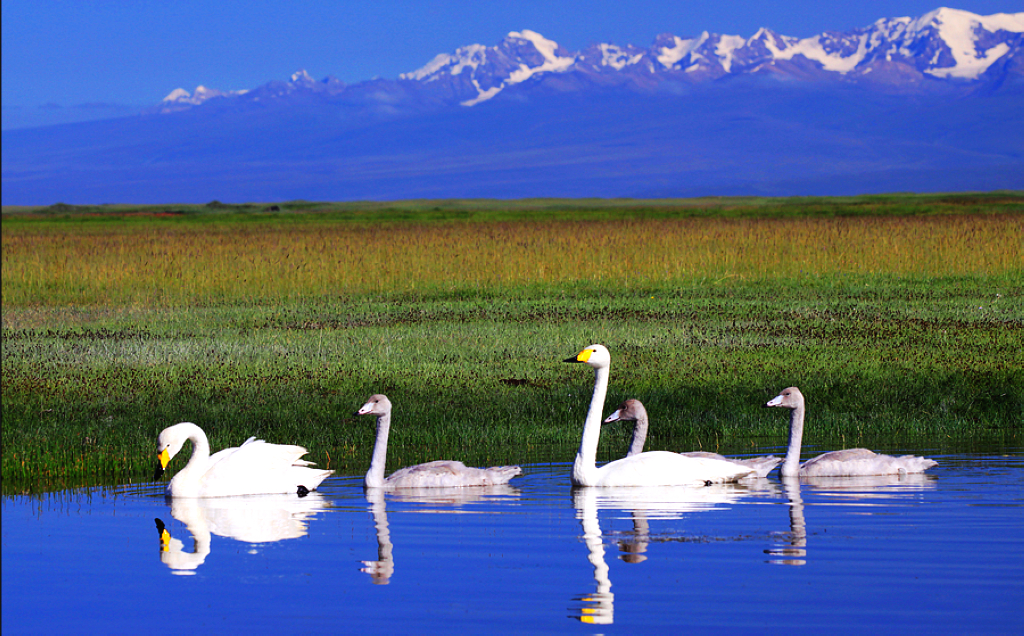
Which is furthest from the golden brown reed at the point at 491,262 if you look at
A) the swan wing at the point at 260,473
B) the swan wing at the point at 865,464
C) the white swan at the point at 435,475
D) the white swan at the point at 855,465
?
the swan wing at the point at 865,464

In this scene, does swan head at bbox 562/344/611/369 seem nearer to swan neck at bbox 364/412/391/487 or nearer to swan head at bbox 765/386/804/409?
swan head at bbox 765/386/804/409

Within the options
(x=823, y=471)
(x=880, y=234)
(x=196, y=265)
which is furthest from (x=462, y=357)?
(x=880, y=234)

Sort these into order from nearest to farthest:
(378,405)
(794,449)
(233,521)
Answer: (233,521)
(794,449)
(378,405)

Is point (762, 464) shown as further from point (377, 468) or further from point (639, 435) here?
point (377, 468)

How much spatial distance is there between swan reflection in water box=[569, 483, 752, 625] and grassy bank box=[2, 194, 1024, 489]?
2.07 meters

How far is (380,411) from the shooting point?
1316cm

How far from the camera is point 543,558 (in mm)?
9484

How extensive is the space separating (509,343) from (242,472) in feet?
33.0

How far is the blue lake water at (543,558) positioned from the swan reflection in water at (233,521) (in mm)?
34

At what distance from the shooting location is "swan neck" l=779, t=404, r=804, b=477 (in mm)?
12820

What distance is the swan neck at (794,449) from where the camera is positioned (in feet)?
42.1

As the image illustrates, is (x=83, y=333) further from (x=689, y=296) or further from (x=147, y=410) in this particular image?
(x=689, y=296)

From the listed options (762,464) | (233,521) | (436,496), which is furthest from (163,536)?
(762,464)

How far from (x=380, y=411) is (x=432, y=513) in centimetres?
201
